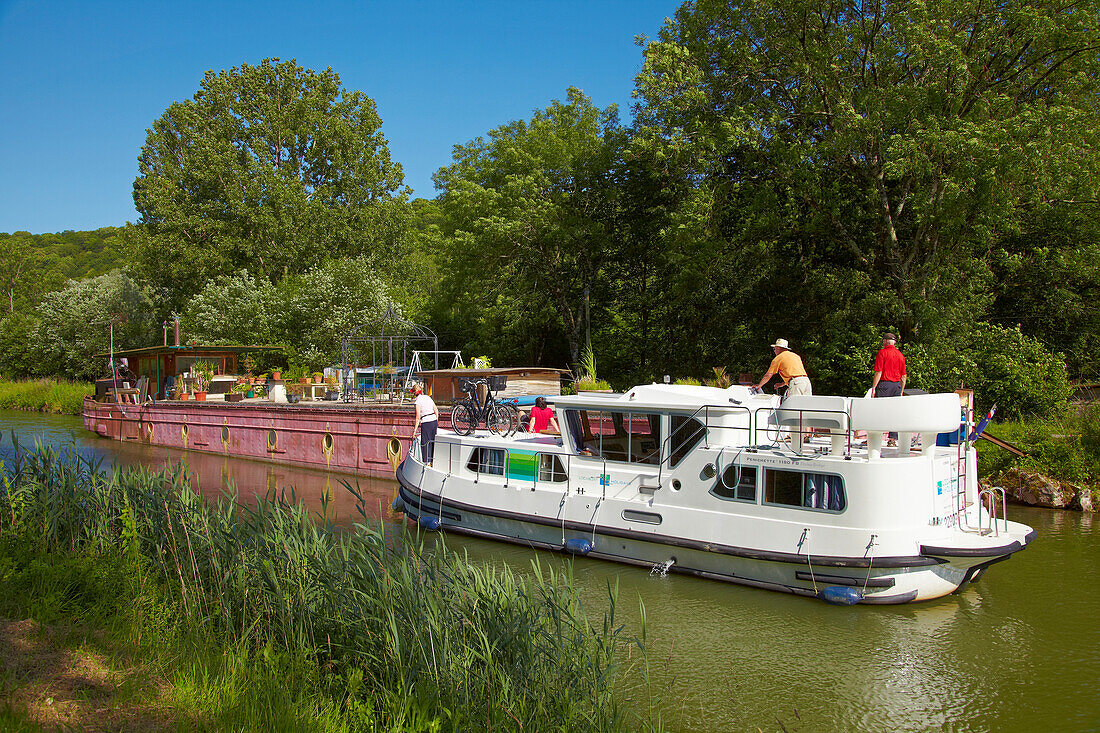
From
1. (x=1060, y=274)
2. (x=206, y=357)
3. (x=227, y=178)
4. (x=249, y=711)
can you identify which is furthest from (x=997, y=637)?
(x=227, y=178)

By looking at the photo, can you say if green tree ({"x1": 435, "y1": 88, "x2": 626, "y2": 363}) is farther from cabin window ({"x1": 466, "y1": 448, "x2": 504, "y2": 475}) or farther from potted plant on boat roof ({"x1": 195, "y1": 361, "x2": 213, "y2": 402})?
cabin window ({"x1": 466, "y1": 448, "x2": 504, "y2": 475})

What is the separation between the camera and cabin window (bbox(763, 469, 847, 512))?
404 inches

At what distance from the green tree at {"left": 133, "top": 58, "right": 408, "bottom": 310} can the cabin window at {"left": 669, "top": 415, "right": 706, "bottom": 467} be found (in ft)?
121

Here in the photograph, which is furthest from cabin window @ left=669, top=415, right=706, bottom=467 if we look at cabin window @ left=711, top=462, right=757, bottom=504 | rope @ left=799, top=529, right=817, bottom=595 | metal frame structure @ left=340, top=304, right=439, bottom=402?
metal frame structure @ left=340, top=304, right=439, bottom=402

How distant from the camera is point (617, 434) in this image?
41.0 feet

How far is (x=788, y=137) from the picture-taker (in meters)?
22.4

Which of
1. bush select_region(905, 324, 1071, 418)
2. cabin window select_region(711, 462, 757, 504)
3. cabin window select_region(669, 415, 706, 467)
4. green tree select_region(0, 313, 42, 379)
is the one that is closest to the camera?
cabin window select_region(711, 462, 757, 504)

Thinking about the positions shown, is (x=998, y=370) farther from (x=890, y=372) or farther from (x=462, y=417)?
(x=462, y=417)

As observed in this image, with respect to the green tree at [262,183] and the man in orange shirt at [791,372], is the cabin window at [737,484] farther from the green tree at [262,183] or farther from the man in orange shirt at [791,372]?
the green tree at [262,183]

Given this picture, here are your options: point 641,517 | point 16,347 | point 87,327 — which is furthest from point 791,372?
point 16,347

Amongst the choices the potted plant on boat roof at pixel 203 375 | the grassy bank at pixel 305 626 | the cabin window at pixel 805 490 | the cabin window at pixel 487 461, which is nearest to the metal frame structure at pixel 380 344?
the potted plant on boat roof at pixel 203 375

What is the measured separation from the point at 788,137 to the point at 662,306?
353 inches

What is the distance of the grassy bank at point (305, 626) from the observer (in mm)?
5441

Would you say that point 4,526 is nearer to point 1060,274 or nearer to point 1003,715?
point 1003,715
